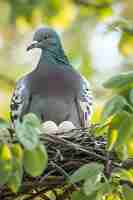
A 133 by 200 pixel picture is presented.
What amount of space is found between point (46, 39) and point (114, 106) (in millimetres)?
3033

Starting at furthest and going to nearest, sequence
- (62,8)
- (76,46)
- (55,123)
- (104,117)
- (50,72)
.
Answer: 1. (76,46)
2. (62,8)
3. (50,72)
4. (55,123)
5. (104,117)

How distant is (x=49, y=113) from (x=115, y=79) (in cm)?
219

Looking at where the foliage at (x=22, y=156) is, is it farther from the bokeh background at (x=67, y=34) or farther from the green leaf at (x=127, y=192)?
the bokeh background at (x=67, y=34)

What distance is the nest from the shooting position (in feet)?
16.1

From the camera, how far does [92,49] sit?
11.6 m

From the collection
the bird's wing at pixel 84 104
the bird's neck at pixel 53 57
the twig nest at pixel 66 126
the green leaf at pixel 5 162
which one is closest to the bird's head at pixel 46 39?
the bird's neck at pixel 53 57

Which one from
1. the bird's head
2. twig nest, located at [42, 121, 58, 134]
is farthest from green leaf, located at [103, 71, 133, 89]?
the bird's head

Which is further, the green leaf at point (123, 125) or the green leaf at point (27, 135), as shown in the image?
the green leaf at point (123, 125)

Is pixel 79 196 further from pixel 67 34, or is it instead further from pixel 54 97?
pixel 67 34

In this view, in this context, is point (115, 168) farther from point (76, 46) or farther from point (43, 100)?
point (76, 46)

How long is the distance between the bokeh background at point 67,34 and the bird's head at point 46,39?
309 millimetres

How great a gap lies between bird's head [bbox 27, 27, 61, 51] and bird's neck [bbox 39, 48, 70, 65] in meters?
0.05

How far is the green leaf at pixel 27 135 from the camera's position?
13.1ft

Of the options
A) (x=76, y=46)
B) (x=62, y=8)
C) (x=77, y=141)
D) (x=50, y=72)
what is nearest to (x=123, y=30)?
(x=50, y=72)
